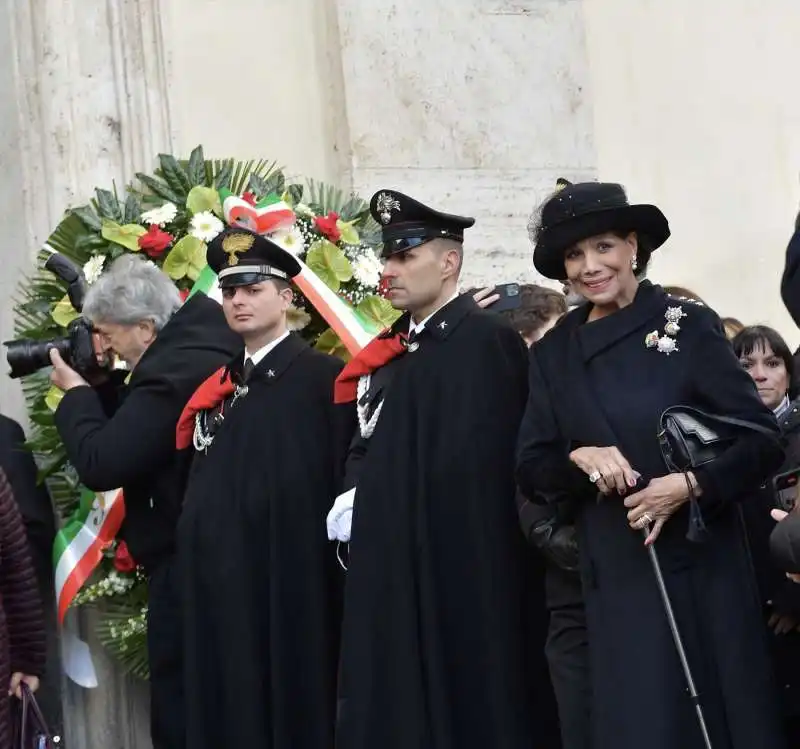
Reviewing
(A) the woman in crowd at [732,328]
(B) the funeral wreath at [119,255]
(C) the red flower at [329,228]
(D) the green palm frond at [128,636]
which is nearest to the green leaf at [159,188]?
(B) the funeral wreath at [119,255]

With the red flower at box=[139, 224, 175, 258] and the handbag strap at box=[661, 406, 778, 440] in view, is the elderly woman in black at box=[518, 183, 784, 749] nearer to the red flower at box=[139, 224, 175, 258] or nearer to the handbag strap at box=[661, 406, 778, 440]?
the handbag strap at box=[661, 406, 778, 440]

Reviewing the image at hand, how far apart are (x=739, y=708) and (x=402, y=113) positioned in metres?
4.25

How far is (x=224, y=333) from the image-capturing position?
6.65 metres

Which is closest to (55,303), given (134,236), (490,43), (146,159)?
(134,236)

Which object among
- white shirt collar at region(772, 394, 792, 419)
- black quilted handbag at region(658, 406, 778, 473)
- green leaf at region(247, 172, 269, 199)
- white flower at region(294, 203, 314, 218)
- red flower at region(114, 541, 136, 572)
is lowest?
red flower at region(114, 541, 136, 572)

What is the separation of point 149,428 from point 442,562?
1.44 m

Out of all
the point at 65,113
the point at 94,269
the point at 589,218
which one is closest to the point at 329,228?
the point at 94,269

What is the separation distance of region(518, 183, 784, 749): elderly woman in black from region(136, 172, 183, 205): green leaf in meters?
2.70

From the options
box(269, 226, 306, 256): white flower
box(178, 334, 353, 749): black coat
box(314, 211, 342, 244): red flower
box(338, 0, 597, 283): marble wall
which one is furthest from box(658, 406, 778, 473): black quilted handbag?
box(338, 0, 597, 283): marble wall

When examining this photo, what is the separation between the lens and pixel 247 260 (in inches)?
238

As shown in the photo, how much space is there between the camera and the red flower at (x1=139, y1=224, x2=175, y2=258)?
698cm

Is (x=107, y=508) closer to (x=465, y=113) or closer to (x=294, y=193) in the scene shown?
(x=294, y=193)

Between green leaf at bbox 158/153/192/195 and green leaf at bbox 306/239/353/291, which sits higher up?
green leaf at bbox 158/153/192/195

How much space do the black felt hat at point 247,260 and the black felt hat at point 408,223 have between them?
60cm
